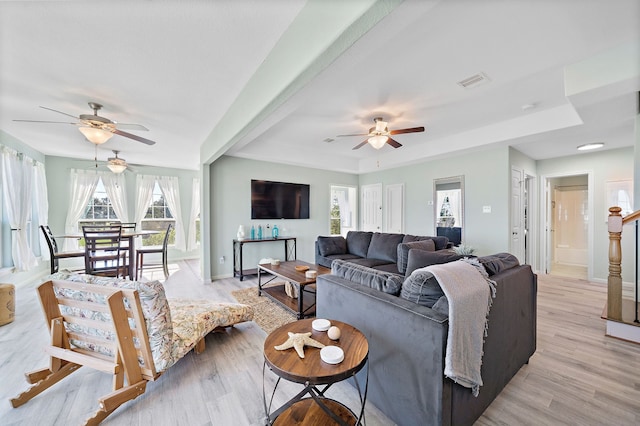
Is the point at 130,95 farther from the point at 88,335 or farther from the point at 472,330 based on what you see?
the point at 472,330

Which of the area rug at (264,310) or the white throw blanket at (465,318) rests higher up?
the white throw blanket at (465,318)

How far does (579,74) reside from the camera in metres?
2.36

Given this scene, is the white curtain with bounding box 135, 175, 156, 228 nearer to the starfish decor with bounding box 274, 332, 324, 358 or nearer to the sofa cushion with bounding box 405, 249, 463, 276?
the sofa cushion with bounding box 405, 249, 463, 276

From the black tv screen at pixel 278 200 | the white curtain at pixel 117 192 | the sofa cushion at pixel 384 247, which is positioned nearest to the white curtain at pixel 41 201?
the white curtain at pixel 117 192

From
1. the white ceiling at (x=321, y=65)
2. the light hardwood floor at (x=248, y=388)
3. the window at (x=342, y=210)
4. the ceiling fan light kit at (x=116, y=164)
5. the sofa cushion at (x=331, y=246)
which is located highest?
the white ceiling at (x=321, y=65)

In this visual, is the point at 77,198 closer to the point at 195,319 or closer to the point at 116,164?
the point at 116,164

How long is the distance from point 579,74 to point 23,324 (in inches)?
253

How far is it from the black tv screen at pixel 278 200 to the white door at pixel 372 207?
70.5 inches

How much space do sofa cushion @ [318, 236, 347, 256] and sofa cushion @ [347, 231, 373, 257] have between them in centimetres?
14

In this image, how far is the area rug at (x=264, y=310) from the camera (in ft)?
9.80

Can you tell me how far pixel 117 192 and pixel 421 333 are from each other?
24.4 feet

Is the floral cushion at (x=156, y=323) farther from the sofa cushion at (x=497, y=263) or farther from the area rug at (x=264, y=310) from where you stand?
the sofa cushion at (x=497, y=263)

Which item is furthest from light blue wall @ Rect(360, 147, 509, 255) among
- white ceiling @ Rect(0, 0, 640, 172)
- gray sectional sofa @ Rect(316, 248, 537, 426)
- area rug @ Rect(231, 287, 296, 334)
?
area rug @ Rect(231, 287, 296, 334)

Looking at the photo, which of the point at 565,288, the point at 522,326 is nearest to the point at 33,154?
the point at 522,326
